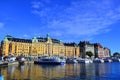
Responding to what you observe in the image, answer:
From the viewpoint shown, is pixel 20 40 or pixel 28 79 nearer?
pixel 28 79

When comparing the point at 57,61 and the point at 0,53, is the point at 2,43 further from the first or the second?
the point at 57,61

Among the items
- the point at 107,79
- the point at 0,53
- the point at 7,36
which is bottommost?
the point at 107,79

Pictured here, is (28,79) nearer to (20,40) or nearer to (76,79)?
(76,79)

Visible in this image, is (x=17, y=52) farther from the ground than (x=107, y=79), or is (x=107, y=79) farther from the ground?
(x=17, y=52)

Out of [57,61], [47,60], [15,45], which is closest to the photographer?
[57,61]

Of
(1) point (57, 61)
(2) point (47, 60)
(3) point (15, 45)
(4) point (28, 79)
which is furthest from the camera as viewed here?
(3) point (15, 45)

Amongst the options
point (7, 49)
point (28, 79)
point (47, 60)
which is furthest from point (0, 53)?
point (28, 79)

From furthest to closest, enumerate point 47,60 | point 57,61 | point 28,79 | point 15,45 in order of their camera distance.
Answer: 1. point 15,45
2. point 47,60
3. point 57,61
4. point 28,79

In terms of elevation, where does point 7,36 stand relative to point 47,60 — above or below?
above

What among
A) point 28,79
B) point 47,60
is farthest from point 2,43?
point 28,79

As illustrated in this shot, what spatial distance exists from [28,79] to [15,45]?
482 feet

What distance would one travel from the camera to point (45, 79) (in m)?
50.8

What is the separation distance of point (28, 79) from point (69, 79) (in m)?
7.98

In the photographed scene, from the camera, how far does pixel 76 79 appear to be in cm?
5100
